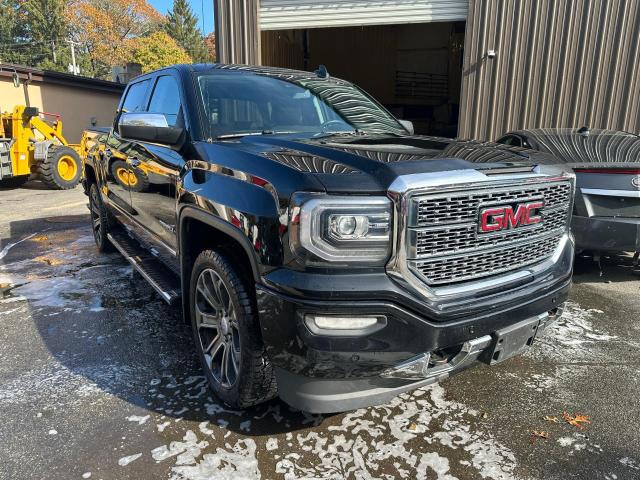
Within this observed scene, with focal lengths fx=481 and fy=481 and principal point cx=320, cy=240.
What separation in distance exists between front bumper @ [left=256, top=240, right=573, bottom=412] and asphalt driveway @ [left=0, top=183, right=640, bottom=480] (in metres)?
0.49

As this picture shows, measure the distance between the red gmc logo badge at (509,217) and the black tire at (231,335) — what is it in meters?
1.19

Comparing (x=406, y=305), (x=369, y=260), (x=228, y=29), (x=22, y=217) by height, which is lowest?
(x=22, y=217)

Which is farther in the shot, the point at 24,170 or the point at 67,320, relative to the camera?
the point at 24,170

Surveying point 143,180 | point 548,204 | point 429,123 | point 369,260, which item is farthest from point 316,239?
point 429,123

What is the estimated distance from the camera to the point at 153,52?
48.5 m

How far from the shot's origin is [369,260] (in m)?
2.03

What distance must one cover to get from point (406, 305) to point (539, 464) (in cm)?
115

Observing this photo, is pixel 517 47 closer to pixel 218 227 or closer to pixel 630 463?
pixel 630 463

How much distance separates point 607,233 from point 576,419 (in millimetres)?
2376

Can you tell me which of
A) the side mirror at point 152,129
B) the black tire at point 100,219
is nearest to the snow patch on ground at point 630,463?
the side mirror at point 152,129

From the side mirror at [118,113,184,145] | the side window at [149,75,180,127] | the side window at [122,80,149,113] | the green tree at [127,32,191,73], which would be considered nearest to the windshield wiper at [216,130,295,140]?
the side mirror at [118,113,184,145]

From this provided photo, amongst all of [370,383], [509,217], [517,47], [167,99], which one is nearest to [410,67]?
[517,47]

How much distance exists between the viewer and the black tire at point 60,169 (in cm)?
1226

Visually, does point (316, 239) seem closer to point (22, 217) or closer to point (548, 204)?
point (548, 204)
